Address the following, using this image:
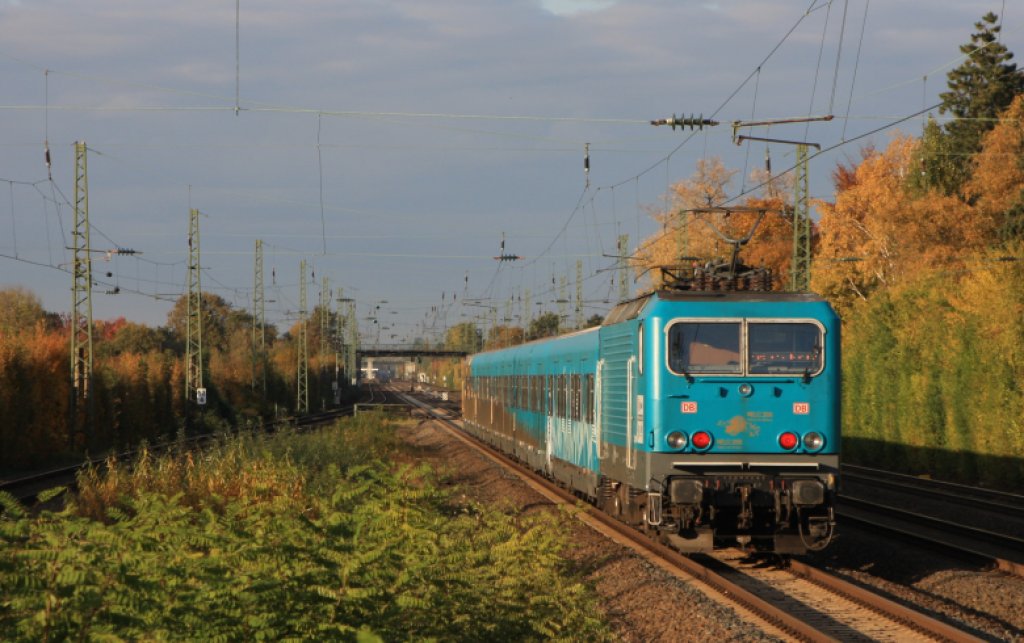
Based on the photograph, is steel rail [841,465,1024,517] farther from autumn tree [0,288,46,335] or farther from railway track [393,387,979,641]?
autumn tree [0,288,46,335]

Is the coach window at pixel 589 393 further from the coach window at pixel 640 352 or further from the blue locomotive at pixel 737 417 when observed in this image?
the coach window at pixel 640 352

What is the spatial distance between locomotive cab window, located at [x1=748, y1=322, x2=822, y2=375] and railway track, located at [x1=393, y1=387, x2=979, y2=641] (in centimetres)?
240

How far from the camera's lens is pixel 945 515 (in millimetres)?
Result: 21625

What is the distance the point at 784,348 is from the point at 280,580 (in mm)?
8976

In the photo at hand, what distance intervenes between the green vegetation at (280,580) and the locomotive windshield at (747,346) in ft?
12.1

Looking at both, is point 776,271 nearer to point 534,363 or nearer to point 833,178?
point 833,178

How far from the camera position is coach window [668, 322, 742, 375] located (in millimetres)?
14109

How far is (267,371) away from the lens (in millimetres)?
72750

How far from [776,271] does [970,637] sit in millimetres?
57778

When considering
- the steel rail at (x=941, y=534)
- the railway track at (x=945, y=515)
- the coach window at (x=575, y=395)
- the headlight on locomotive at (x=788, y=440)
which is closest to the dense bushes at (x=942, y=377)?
the railway track at (x=945, y=515)

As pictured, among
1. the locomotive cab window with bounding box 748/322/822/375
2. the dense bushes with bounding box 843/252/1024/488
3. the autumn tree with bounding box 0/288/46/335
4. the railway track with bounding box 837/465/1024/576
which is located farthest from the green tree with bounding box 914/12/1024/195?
the autumn tree with bounding box 0/288/46/335

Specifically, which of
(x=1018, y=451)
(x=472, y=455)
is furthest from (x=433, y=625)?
(x=472, y=455)

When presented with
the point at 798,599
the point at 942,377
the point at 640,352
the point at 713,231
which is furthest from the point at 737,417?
the point at 713,231

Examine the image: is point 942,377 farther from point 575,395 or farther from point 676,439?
point 676,439
